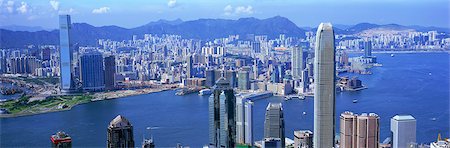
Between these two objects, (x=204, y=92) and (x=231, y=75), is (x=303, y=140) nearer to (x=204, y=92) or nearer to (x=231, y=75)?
(x=204, y=92)

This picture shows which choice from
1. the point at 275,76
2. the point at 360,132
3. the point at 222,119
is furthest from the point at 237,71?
the point at 360,132

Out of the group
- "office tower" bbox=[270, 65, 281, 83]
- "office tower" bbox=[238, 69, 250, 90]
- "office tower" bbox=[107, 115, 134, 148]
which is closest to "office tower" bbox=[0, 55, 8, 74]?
"office tower" bbox=[238, 69, 250, 90]

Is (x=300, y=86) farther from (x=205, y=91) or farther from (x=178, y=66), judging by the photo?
(x=178, y=66)

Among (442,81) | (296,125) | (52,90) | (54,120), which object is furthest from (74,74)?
(442,81)

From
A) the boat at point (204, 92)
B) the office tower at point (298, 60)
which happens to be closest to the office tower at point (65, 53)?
the boat at point (204, 92)

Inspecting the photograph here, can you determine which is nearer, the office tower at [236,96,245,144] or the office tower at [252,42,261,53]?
the office tower at [236,96,245,144]

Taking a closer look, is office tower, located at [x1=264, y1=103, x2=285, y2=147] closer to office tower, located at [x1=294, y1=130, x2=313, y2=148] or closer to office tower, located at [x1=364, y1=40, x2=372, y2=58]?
office tower, located at [x1=294, y1=130, x2=313, y2=148]
